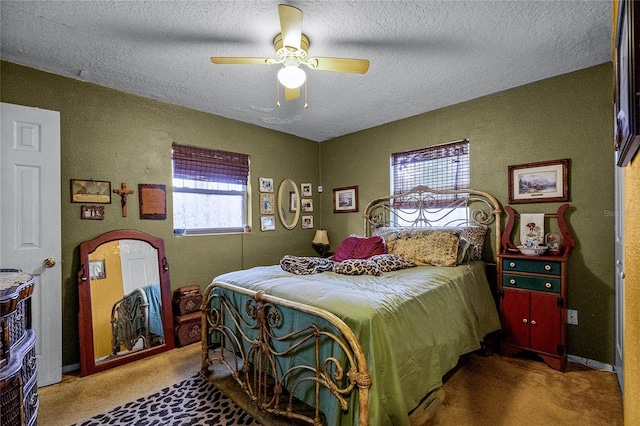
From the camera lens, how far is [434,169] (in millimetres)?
3586

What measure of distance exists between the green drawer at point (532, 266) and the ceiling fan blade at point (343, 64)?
209 centimetres

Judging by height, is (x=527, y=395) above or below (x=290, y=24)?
below

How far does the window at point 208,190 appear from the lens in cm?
333

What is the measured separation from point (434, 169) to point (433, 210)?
0.49m

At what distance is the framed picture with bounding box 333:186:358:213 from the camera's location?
169 inches

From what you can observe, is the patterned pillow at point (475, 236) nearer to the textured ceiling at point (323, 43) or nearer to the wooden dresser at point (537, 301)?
the wooden dresser at point (537, 301)

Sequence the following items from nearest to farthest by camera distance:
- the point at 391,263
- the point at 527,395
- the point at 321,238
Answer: the point at 527,395
the point at 391,263
the point at 321,238

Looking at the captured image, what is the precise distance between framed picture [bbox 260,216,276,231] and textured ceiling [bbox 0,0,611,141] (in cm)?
152

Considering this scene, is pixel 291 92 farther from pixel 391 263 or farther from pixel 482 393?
pixel 482 393

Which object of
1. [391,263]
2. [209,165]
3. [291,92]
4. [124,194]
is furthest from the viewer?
[209,165]

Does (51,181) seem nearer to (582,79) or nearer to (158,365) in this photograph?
(158,365)

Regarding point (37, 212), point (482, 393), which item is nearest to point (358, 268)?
point (482, 393)

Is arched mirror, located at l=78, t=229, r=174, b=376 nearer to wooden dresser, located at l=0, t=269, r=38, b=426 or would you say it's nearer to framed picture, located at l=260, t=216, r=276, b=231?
wooden dresser, located at l=0, t=269, r=38, b=426

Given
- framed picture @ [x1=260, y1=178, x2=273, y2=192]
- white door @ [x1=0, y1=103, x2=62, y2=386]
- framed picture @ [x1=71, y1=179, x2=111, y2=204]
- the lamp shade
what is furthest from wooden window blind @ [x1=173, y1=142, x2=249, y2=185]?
the lamp shade
